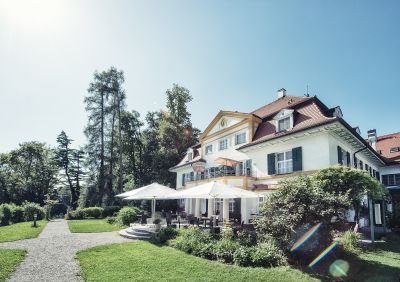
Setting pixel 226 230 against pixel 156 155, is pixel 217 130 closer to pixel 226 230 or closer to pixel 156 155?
pixel 226 230

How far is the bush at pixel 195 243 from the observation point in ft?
35.2

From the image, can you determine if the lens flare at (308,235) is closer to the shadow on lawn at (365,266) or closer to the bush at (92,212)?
the shadow on lawn at (365,266)

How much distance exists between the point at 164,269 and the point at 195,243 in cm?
264

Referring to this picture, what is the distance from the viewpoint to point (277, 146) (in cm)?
1917

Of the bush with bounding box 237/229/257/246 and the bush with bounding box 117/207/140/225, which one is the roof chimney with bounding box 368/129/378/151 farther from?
the bush with bounding box 117/207/140/225

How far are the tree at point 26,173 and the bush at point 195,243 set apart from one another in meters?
48.8

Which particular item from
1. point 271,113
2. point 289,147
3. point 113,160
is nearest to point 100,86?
point 113,160

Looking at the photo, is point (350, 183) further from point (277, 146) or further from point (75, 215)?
point (75, 215)

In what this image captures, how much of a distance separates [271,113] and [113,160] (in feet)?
87.3

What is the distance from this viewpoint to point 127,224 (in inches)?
855

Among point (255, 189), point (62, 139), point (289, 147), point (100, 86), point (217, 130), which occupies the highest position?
point (100, 86)

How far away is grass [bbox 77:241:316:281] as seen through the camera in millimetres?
8141

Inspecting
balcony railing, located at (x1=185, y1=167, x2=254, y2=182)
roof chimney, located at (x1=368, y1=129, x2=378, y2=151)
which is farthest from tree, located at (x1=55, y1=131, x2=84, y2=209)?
roof chimney, located at (x1=368, y1=129, x2=378, y2=151)

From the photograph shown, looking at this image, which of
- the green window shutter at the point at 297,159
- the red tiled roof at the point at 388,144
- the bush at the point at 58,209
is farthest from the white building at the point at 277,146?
the bush at the point at 58,209
